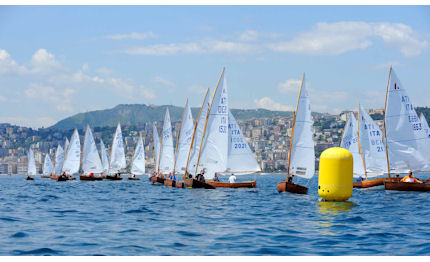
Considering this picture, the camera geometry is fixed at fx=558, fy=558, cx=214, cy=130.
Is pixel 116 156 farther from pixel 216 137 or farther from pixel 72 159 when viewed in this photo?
pixel 216 137

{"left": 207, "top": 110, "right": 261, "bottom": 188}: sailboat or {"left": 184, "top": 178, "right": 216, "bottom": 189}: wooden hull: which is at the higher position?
{"left": 207, "top": 110, "right": 261, "bottom": 188}: sailboat

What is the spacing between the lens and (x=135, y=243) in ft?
52.6

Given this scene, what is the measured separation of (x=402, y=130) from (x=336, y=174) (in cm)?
1871

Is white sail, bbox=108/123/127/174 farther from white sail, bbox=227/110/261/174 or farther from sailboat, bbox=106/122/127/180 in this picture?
white sail, bbox=227/110/261/174

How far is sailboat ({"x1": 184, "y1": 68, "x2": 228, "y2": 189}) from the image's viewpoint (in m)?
46.2

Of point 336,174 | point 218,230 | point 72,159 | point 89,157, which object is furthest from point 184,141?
point 218,230

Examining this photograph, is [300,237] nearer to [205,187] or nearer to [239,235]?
[239,235]

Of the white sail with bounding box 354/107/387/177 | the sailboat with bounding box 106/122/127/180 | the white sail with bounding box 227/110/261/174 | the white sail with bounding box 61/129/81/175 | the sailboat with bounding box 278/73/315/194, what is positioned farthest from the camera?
the sailboat with bounding box 106/122/127/180

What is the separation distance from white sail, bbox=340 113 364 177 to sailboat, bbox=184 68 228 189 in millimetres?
13583

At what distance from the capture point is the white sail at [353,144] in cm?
5319

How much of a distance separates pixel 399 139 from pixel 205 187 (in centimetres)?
1587

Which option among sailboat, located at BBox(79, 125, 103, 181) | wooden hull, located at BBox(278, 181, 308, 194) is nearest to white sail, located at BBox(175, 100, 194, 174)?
wooden hull, located at BBox(278, 181, 308, 194)

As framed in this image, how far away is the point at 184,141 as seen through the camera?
202 ft

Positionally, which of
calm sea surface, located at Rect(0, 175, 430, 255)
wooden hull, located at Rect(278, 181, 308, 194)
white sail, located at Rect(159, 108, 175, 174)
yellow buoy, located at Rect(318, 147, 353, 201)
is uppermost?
white sail, located at Rect(159, 108, 175, 174)
